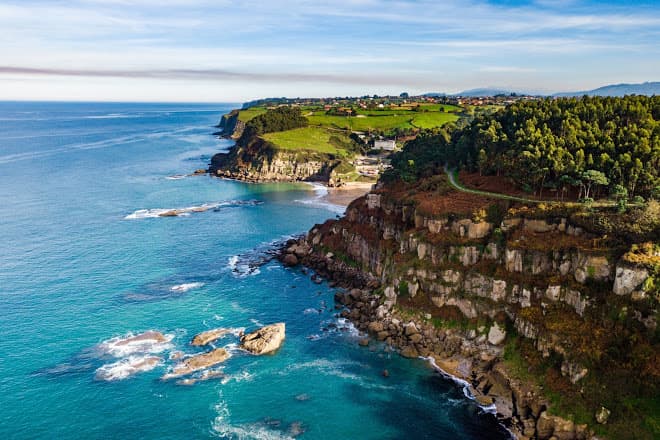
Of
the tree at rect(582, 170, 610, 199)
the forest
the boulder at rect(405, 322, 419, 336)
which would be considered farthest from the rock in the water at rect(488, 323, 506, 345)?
the tree at rect(582, 170, 610, 199)

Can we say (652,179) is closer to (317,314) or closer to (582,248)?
(582,248)

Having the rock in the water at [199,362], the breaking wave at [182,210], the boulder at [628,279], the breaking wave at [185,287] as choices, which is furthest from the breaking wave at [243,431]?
the breaking wave at [182,210]

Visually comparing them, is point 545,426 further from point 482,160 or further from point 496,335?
point 482,160

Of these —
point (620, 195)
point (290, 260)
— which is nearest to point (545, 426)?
point (620, 195)

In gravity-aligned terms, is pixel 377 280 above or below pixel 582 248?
below

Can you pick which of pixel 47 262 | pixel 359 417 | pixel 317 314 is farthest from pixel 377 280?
pixel 47 262

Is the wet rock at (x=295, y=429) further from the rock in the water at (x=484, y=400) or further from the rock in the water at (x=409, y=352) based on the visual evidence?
the rock in the water at (x=484, y=400)

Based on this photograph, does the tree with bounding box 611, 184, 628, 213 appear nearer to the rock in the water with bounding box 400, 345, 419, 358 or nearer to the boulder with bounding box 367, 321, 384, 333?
the rock in the water with bounding box 400, 345, 419, 358
